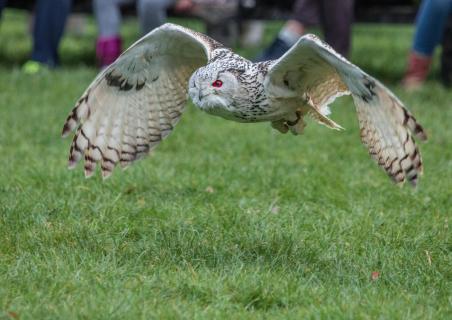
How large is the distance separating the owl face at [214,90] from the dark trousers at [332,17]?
4.63m

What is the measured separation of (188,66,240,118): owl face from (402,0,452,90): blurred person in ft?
14.5

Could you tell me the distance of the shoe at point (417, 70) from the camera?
832cm

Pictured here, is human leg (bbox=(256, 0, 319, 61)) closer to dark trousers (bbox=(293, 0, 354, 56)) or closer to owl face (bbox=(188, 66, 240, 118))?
dark trousers (bbox=(293, 0, 354, 56))

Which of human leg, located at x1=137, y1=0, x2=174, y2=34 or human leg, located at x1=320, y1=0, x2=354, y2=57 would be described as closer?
human leg, located at x1=320, y1=0, x2=354, y2=57

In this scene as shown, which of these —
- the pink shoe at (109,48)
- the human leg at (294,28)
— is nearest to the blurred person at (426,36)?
the human leg at (294,28)

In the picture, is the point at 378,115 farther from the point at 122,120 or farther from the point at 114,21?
the point at 114,21

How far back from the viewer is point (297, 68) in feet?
13.3

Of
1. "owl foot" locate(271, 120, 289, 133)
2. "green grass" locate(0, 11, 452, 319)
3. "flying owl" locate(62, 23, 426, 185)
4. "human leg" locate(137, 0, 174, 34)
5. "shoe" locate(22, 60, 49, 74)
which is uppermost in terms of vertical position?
"flying owl" locate(62, 23, 426, 185)

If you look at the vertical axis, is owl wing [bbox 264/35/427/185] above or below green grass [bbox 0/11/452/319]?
above

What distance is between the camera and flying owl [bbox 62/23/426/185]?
364cm

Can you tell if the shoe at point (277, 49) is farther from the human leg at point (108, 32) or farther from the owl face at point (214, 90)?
the owl face at point (214, 90)

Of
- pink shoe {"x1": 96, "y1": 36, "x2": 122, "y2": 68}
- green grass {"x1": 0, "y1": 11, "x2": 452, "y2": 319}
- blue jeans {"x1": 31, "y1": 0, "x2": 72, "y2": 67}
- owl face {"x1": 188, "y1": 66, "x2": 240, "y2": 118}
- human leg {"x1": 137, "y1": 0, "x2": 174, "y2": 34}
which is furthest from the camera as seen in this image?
blue jeans {"x1": 31, "y1": 0, "x2": 72, "y2": 67}

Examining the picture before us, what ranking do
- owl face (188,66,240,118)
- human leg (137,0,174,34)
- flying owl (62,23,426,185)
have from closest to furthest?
1. flying owl (62,23,426,185)
2. owl face (188,66,240,118)
3. human leg (137,0,174,34)

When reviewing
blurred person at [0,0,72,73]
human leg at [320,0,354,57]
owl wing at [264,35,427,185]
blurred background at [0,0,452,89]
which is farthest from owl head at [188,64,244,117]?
blurred person at [0,0,72,73]
